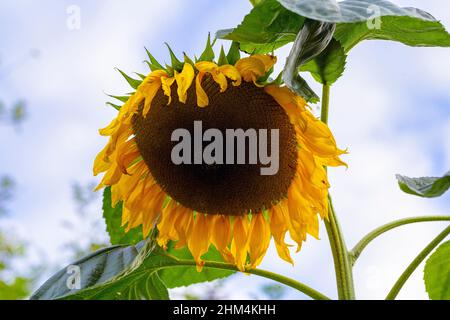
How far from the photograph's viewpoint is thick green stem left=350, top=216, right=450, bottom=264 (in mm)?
917

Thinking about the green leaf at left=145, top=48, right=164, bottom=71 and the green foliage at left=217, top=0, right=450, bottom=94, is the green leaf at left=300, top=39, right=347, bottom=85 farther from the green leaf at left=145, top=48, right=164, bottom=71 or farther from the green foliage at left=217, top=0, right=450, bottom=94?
the green leaf at left=145, top=48, right=164, bottom=71

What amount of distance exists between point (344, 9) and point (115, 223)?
0.52 meters

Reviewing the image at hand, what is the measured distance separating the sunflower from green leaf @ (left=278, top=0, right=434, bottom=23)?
5.3 inches

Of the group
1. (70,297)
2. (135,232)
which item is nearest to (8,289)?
(135,232)

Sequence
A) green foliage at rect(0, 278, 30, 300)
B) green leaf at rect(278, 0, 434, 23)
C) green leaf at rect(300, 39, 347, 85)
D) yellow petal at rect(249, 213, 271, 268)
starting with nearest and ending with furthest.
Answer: green leaf at rect(278, 0, 434, 23) < green leaf at rect(300, 39, 347, 85) < yellow petal at rect(249, 213, 271, 268) < green foliage at rect(0, 278, 30, 300)

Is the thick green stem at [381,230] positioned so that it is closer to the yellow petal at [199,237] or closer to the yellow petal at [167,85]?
the yellow petal at [199,237]

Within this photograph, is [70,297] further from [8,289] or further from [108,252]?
[8,289]

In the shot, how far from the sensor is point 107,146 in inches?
37.0

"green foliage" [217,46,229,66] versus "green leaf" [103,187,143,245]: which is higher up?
"green foliage" [217,46,229,66]

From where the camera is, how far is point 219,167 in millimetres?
921

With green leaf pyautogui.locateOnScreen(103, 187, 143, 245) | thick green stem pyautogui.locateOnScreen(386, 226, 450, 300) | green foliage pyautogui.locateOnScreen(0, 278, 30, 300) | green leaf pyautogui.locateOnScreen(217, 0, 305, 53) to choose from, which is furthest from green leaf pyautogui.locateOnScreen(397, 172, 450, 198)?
green foliage pyautogui.locateOnScreen(0, 278, 30, 300)

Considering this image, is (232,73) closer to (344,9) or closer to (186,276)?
(344,9)

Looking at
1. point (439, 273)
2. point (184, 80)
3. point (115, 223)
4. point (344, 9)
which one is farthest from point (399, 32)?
point (115, 223)
